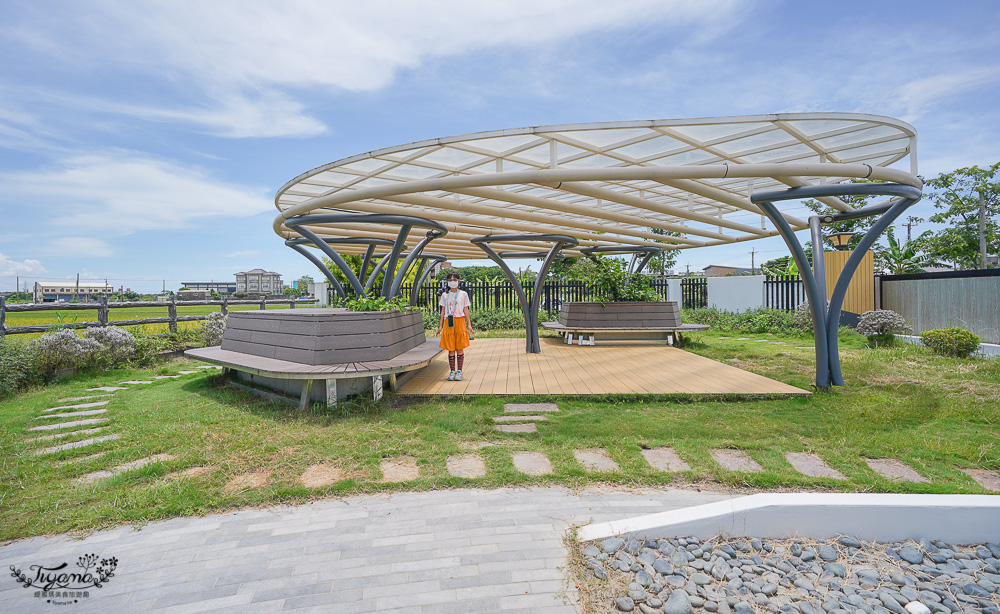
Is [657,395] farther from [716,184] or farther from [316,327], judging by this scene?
[316,327]

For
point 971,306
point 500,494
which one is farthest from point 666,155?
point 971,306

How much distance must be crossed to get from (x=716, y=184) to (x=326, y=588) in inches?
307

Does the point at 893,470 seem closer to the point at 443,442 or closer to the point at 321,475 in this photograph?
the point at 443,442

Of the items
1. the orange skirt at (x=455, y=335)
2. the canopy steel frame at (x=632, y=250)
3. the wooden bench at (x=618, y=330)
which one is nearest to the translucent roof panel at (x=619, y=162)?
the orange skirt at (x=455, y=335)

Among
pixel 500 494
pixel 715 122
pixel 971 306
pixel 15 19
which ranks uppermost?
pixel 15 19

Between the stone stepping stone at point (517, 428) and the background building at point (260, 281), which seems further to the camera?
the background building at point (260, 281)

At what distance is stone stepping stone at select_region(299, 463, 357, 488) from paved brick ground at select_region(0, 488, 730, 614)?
0.34 m

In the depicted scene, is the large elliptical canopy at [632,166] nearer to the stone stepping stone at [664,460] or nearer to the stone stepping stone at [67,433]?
the stone stepping stone at [664,460]

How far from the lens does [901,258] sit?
77.5 ft

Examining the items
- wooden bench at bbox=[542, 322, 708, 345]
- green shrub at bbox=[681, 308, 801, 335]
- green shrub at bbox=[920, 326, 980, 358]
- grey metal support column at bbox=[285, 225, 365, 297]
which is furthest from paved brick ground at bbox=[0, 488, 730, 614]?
green shrub at bbox=[681, 308, 801, 335]

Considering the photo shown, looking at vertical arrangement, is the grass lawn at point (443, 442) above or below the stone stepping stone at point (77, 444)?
below

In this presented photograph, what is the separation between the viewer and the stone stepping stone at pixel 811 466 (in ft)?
12.1

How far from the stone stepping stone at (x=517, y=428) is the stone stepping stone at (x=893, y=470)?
2883 mm

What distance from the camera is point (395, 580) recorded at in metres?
2.35
